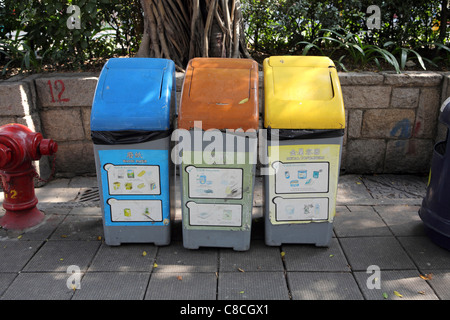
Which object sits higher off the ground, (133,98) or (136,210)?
(133,98)

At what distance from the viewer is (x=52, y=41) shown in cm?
548

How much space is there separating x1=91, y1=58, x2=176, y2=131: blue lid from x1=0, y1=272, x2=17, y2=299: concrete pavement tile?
4.26 ft

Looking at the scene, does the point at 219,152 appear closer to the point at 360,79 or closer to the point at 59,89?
the point at 360,79

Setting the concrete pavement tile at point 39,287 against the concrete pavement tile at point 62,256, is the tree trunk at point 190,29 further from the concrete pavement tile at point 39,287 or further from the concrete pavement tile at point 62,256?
the concrete pavement tile at point 39,287

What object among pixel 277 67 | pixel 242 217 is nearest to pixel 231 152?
pixel 242 217

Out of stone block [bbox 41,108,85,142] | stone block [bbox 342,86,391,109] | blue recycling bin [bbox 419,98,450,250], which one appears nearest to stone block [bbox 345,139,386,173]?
stone block [bbox 342,86,391,109]

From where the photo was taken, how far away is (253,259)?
3473mm

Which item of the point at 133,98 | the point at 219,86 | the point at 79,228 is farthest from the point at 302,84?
the point at 79,228

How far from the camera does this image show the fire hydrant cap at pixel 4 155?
11.8 ft

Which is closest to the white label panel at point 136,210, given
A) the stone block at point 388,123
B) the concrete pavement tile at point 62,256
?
the concrete pavement tile at point 62,256

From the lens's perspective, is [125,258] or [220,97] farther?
[125,258]

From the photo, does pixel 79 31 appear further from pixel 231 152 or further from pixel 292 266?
pixel 292 266

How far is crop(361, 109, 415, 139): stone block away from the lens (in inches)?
192

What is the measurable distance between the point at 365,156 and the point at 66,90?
140 inches
